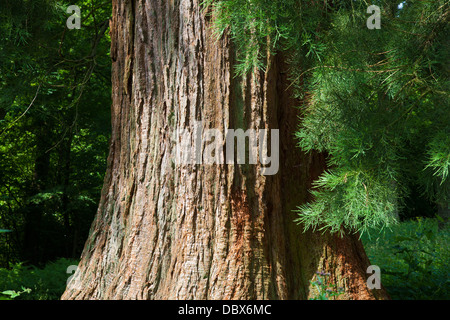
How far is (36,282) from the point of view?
5.75 m

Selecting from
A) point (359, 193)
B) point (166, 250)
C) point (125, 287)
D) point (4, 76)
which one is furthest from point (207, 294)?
point (4, 76)

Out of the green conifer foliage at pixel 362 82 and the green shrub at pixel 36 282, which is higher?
the green conifer foliage at pixel 362 82

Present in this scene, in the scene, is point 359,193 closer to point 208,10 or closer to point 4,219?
point 208,10

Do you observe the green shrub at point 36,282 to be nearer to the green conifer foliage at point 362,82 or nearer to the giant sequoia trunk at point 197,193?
the giant sequoia trunk at point 197,193

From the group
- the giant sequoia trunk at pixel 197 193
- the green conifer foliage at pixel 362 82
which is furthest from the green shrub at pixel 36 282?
the green conifer foliage at pixel 362 82

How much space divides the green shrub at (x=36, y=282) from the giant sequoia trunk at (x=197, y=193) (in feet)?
6.54

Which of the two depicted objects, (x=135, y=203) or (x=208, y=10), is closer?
(x=208, y=10)

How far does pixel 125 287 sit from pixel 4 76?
165 inches

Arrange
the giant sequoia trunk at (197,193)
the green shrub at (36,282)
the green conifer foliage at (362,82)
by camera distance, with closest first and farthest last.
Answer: the green conifer foliage at (362,82) < the giant sequoia trunk at (197,193) < the green shrub at (36,282)

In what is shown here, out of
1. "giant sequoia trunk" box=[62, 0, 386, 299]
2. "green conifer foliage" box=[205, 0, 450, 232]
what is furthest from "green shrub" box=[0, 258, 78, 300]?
"green conifer foliage" box=[205, 0, 450, 232]

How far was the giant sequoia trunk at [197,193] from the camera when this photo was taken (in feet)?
10.2

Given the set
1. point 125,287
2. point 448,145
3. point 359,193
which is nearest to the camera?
point 448,145

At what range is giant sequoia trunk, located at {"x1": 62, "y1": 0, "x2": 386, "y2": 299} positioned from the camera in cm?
311

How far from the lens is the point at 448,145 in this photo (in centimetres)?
249
